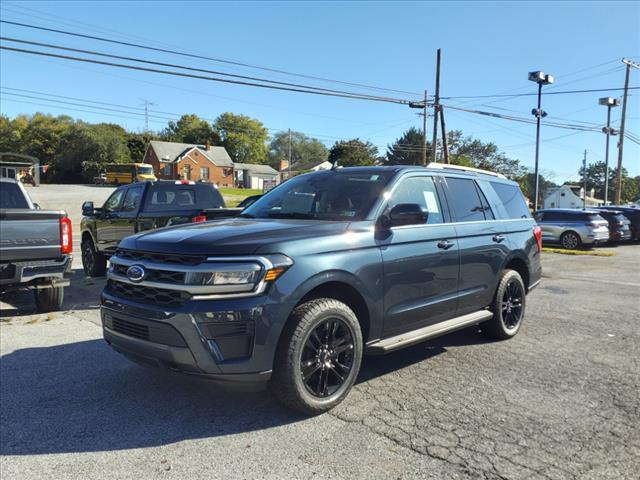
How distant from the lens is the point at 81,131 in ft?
228

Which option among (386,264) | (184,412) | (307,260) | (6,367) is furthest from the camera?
(6,367)

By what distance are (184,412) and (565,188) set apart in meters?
99.8

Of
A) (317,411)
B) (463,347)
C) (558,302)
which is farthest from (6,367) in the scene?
(558,302)

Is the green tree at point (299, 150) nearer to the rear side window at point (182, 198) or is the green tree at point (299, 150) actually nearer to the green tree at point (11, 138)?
the green tree at point (11, 138)

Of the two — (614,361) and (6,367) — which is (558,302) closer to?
(614,361)

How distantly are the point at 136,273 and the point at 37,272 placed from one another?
3.66 metres

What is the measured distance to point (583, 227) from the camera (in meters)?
19.5

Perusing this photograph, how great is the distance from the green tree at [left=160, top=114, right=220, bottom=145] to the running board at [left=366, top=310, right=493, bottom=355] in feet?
291

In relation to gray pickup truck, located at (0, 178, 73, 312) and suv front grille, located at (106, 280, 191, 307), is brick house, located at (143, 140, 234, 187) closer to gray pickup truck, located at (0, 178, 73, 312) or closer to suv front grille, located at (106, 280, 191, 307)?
gray pickup truck, located at (0, 178, 73, 312)

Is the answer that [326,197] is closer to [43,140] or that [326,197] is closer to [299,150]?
[43,140]

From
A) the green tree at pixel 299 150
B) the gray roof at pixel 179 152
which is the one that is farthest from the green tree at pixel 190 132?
the green tree at pixel 299 150

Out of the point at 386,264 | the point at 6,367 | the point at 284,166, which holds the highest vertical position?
the point at 284,166

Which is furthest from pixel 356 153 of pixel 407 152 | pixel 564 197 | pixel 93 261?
pixel 93 261

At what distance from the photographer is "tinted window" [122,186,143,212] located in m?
9.02
